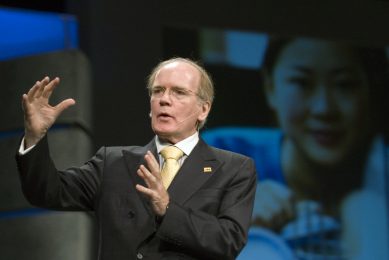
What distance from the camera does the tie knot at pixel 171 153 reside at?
2.11m

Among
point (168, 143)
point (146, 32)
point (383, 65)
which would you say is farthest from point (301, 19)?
point (168, 143)

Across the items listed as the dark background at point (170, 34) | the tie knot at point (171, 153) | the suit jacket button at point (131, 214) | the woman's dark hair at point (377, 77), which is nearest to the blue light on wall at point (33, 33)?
the dark background at point (170, 34)

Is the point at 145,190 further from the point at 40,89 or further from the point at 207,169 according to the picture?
the point at 40,89

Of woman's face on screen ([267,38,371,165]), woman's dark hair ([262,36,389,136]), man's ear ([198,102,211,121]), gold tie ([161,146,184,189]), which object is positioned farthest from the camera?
woman's dark hair ([262,36,389,136])

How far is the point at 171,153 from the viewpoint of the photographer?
6.93ft

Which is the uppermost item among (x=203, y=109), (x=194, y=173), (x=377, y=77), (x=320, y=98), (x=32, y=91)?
(x=32, y=91)

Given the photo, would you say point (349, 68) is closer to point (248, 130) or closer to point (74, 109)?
point (248, 130)

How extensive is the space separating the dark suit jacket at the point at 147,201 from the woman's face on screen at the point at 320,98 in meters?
2.33

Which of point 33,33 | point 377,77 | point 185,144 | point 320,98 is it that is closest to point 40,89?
point 185,144

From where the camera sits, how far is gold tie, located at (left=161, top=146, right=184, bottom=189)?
2.07m

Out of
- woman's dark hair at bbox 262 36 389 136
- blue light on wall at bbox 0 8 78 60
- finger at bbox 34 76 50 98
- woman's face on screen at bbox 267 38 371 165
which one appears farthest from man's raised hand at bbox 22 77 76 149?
woman's dark hair at bbox 262 36 389 136

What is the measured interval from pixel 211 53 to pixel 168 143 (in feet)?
7.35

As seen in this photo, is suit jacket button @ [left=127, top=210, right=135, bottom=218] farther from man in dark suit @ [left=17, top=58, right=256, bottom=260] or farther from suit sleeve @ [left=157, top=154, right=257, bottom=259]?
suit sleeve @ [left=157, top=154, right=257, bottom=259]

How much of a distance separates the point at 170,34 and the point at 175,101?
2.19 meters
